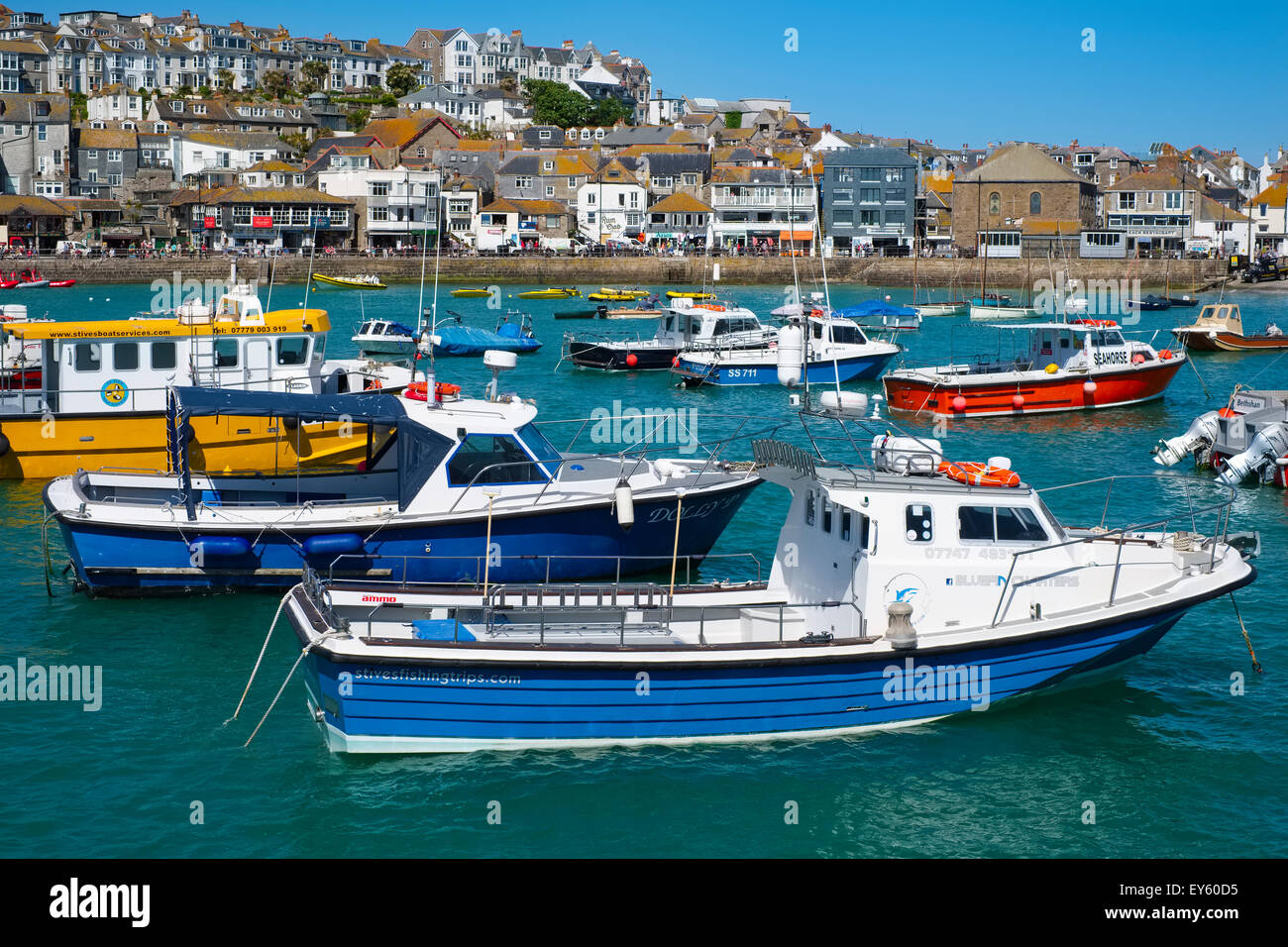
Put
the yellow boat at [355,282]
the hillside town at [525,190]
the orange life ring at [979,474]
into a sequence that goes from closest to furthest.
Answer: the orange life ring at [979,474], the yellow boat at [355,282], the hillside town at [525,190]

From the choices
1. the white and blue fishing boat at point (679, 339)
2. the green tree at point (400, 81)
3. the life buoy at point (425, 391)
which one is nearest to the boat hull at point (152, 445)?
the life buoy at point (425, 391)

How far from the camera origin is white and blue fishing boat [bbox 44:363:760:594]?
1869cm

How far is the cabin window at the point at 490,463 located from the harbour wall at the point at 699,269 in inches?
2930

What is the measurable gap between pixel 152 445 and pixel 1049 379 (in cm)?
2316

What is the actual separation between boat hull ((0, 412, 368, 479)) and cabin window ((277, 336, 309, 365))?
84.2 inches

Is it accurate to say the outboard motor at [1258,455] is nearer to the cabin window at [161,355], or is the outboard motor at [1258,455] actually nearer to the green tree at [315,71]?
the cabin window at [161,355]

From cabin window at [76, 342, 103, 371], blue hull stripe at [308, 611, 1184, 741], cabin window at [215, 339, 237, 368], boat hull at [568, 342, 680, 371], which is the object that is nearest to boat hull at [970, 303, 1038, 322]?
boat hull at [568, 342, 680, 371]

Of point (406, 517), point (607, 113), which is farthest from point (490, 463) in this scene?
point (607, 113)

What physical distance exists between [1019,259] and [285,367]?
8305 cm

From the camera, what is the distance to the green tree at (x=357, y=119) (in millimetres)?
143375

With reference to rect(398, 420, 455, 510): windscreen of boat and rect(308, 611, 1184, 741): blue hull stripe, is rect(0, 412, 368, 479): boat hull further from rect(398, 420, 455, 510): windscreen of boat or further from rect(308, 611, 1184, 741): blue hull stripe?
rect(308, 611, 1184, 741): blue hull stripe

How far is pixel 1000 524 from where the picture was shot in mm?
14391

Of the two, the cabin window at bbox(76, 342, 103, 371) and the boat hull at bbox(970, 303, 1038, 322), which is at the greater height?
the boat hull at bbox(970, 303, 1038, 322)

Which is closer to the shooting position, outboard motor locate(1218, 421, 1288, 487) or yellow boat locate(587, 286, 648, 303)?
outboard motor locate(1218, 421, 1288, 487)
